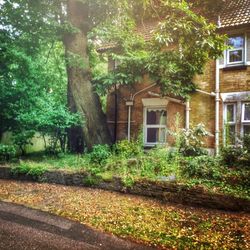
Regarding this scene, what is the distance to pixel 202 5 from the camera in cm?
1420

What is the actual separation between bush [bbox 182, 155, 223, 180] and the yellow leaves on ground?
1.28 m

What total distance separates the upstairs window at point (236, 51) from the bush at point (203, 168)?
636cm

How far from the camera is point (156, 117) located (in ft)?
50.0

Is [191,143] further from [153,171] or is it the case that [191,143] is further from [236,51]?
[236,51]

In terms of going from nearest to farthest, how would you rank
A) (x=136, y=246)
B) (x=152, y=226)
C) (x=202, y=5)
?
(x=136, y=246), (x=152, y=226), (x=202, y=5)

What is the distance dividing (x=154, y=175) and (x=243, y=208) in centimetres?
256

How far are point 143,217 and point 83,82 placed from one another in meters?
8.00

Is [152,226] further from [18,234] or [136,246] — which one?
[18,234]

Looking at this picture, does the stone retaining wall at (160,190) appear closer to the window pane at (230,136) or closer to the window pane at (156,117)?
the window pane at (230,136)

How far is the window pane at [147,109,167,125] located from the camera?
14.8 meters

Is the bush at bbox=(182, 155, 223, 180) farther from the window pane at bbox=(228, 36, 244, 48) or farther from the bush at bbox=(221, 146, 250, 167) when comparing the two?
the window pane at bbox=(228, 36, 244, 48)

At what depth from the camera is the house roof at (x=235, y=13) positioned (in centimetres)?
1295

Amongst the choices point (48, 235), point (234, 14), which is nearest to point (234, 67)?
point (234, 14)

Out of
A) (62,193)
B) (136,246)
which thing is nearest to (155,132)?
(62,193)
